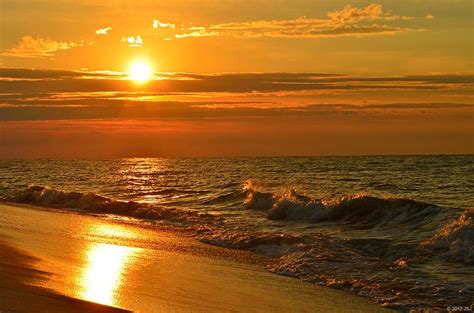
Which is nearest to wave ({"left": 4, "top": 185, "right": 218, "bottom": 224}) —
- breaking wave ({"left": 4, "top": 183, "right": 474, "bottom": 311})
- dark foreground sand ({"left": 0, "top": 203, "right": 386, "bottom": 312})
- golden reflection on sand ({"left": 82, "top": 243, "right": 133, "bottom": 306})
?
breaking wave ({"left": 4, "top": 183, "right": 474, "bottom": 311})

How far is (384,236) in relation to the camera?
19.0 metres

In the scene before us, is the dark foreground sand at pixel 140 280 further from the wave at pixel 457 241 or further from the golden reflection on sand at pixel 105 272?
the wave at pixel 457 241

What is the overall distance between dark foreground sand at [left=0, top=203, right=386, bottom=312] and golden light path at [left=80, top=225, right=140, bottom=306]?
0.05 feet

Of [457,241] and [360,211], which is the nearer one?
[457,241]

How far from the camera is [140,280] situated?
11.6 m

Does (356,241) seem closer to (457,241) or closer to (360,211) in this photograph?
(457,241)

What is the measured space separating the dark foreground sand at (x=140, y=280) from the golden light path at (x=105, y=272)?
2 centimetres

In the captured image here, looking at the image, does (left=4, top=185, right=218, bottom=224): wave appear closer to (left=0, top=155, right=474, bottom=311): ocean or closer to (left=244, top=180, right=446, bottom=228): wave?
Result: (left=0, top=155, right=474, bottom=311): ocean

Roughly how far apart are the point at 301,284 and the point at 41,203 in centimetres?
2209

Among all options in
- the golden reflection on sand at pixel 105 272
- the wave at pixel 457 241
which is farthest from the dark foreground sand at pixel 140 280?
the wave at pixel 457 241

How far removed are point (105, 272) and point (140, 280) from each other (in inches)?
39.8

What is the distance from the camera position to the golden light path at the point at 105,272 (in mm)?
10130

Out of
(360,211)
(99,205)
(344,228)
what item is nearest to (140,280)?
(344,228)

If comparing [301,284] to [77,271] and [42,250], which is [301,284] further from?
[42,250]
